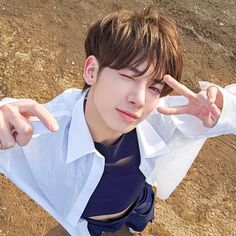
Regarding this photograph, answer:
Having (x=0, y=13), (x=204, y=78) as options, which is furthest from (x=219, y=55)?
(x=0, y=13)

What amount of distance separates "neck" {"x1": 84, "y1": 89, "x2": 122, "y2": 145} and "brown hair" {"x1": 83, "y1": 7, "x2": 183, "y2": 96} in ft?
0.46

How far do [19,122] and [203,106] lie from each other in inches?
21.6

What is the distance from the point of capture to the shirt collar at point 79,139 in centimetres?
153

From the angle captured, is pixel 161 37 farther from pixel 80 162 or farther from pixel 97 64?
pixel 80 162

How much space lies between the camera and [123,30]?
1430 mm

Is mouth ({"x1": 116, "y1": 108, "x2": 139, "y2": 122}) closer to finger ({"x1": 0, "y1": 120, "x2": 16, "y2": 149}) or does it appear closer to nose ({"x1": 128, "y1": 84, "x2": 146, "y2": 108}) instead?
nose ({"x1": 128, "y1": 84, "x2": 146, "y2": 108})

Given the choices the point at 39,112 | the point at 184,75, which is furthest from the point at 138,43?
the point at 184,75

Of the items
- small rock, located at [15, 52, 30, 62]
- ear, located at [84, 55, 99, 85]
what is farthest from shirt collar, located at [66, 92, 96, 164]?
small rock, located at [15, 52, 30, 62]

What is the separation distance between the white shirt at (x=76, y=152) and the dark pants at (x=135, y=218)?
0.15m

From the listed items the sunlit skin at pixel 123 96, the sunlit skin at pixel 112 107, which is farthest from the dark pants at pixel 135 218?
the sunlit skin at pixel 123 96

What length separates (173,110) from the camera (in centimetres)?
147

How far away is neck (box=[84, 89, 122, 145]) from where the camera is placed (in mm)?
1538

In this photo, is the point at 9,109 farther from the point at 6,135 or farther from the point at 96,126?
the point at 96,126

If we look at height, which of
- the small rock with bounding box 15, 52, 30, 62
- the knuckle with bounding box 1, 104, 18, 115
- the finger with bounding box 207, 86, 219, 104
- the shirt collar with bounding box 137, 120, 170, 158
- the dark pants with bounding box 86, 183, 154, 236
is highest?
the finger with bounding box 207, 86, 219, 104
